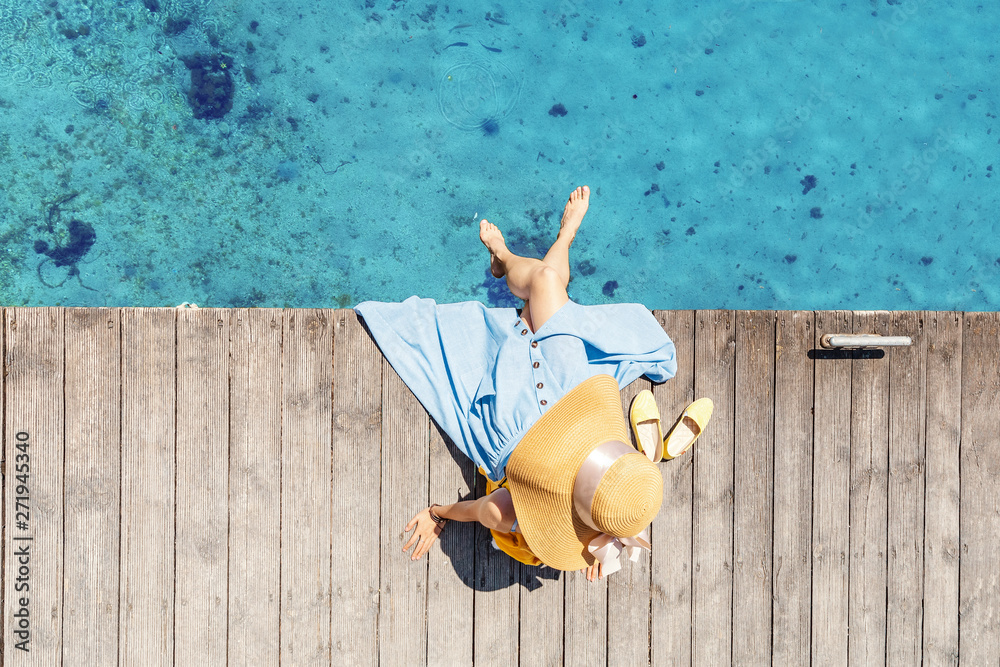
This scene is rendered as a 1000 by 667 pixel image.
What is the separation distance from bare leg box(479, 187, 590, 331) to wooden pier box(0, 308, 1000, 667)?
0.59 metres

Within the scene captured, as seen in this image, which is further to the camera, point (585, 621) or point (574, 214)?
point (574, 214)

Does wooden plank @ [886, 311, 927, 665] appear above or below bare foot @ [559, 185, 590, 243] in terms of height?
below

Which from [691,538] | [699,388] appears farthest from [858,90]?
[691,538]

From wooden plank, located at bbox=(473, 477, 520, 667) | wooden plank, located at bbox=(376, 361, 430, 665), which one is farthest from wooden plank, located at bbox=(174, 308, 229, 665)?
wooden plank, located at bbox=(473, 477, 520, 667)

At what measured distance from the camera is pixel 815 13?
3900 mm

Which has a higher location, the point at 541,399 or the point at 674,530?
the point at 541,399

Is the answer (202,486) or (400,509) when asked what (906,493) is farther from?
(202,486)

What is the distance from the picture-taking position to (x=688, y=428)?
2.39 m

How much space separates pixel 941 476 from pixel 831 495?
549 millimetres

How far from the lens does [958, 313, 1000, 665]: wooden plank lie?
100.0 inches

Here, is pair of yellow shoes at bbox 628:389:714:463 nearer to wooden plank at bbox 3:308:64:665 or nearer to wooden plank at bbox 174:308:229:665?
wooden plank at bbox 174:308:229:665

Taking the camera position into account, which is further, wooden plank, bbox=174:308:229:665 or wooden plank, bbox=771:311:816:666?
wooden plank, bbox=771:311:816:666

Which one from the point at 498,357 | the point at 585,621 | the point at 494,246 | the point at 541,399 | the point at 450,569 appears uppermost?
the point at 494,246

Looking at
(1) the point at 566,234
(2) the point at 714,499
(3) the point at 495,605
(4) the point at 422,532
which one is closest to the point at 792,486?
(2) the point at 714,499
